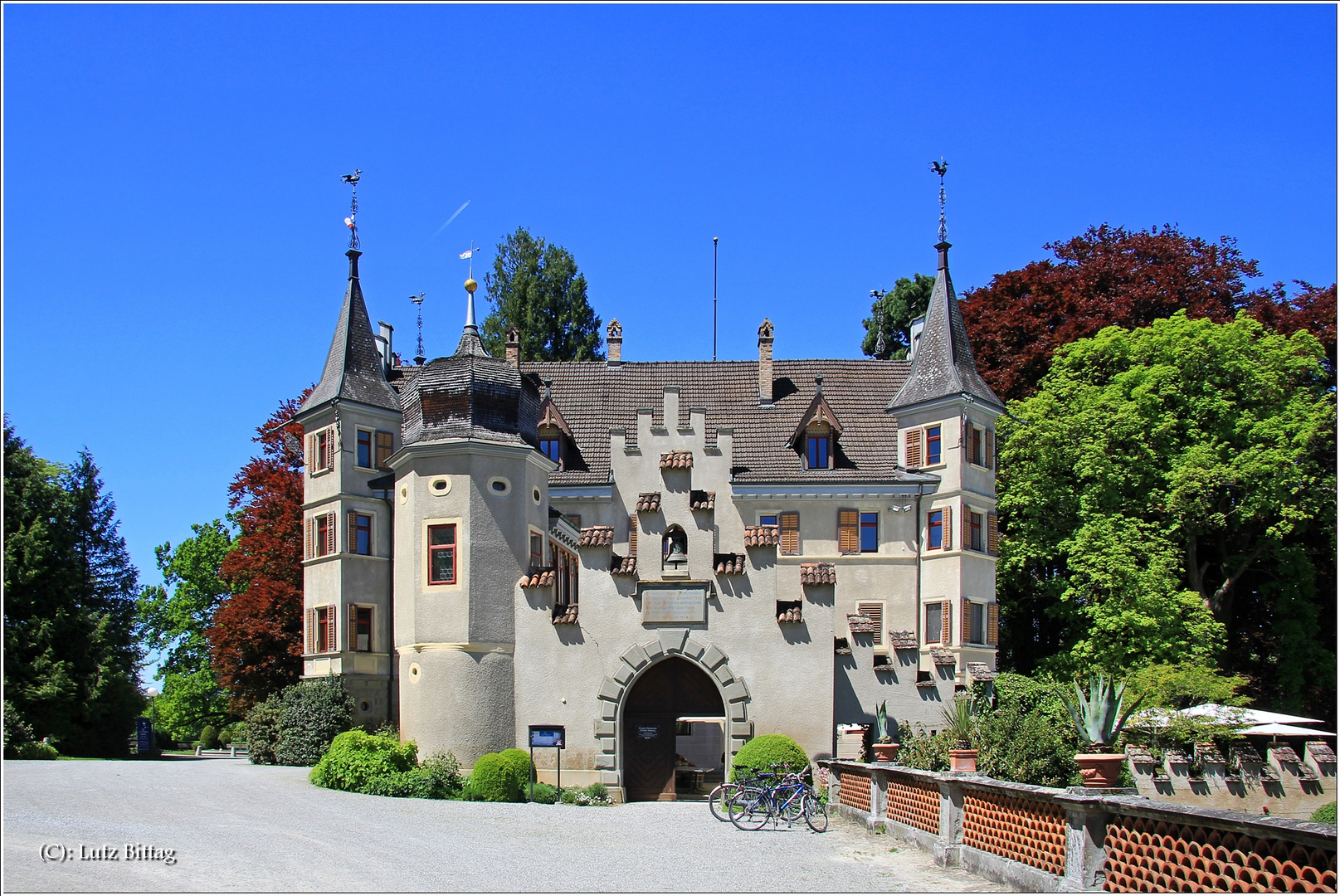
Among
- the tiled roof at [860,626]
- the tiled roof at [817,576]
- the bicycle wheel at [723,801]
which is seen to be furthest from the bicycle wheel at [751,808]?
the tiled roof at [860,626]

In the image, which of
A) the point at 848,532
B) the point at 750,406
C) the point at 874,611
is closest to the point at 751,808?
the point at 874,611

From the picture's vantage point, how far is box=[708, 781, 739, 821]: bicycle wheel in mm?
23344

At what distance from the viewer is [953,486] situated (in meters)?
36.7

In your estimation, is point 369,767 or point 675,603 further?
point 675,603

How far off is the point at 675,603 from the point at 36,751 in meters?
19.2

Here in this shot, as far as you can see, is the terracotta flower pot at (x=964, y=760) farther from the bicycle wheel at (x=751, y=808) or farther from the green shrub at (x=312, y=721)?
the green shrub at (x=312, y=721)

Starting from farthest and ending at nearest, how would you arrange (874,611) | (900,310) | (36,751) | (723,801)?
(900,310) < (874,611) < (36,751) < (723,801)

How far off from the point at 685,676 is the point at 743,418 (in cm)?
1252

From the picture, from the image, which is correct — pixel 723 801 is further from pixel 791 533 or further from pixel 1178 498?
pixel 1178 498

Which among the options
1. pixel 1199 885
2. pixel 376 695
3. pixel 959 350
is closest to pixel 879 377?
pixel 959 350

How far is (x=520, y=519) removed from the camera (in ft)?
98.8

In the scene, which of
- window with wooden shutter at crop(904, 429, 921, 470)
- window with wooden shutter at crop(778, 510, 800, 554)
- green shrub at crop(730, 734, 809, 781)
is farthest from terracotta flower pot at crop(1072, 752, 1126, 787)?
window with wooden shutter at crop(904, 429, 921, 470)

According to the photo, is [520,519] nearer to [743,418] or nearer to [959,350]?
[743,418]

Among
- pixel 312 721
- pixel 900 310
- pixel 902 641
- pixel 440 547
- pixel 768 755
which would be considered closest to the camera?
pixel 768 755
